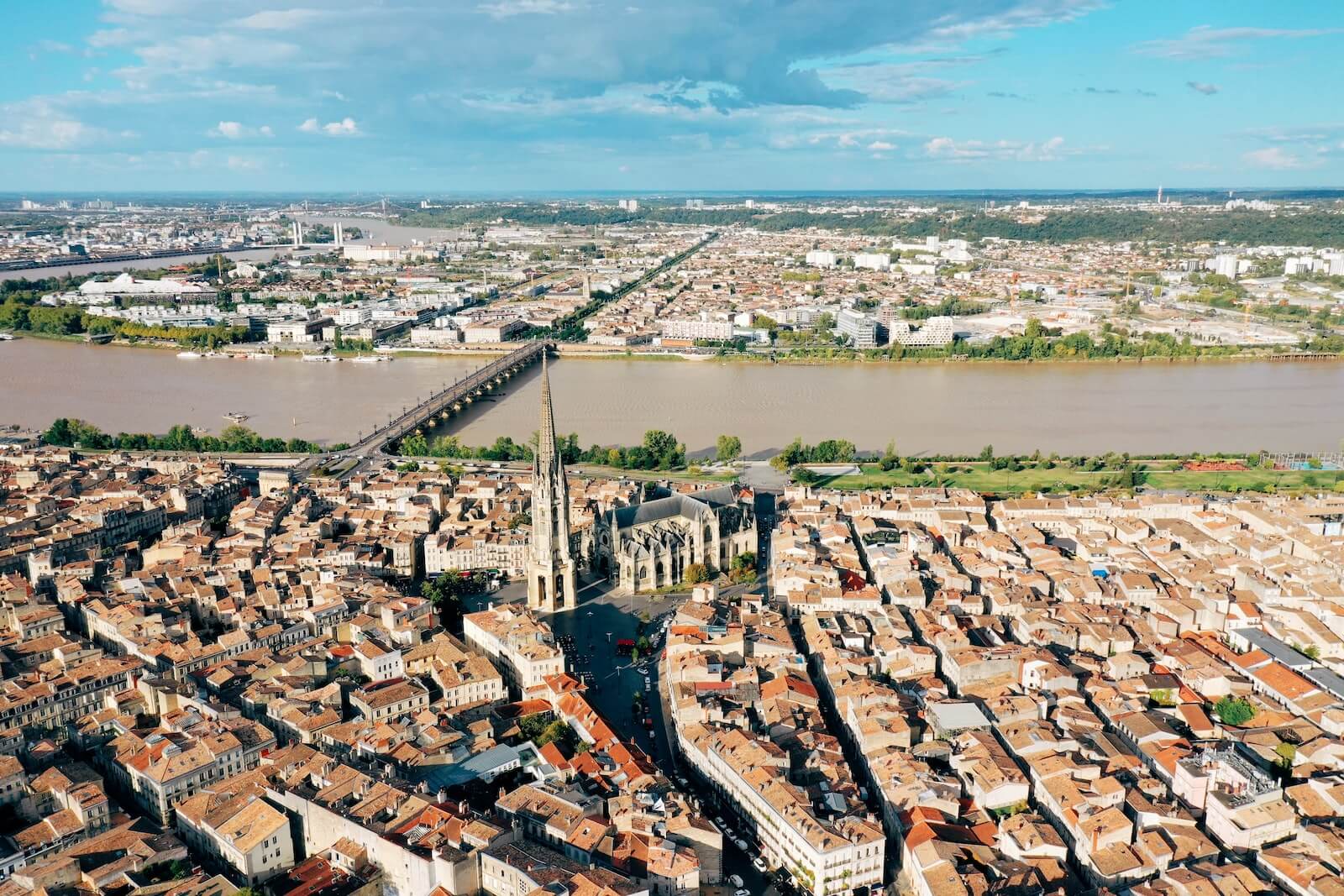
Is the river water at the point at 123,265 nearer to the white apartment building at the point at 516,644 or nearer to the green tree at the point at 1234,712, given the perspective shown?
the white apartment building at the point at 516,644

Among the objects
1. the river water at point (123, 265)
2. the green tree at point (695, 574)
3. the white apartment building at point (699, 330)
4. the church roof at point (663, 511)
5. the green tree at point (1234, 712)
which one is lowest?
the green tree at point (1234, 712)

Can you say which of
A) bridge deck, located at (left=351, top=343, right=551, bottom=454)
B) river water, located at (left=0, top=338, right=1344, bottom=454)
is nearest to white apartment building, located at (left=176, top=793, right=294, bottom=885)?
bridge deck, located at (left=351, top=343, right=551, bottom=454)

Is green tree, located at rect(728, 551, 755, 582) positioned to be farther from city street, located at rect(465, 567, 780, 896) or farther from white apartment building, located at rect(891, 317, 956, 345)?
white apartment building, located at rect(891, 317, 956, 345)

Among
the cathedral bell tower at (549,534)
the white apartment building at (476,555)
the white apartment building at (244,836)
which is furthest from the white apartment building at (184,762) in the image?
the white apartment building at (476,555)

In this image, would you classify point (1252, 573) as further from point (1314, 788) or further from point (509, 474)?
point (509, 474)

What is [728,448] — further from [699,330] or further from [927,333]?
[927,333]

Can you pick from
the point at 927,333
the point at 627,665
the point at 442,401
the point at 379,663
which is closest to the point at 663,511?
the point at 627,665
